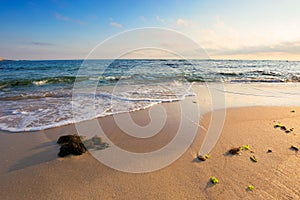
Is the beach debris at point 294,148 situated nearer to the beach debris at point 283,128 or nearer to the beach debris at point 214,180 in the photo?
the beach debris at point 283,128

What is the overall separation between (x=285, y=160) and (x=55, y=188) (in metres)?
3.81

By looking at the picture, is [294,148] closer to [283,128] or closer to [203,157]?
[283,128]

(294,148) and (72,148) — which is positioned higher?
(72,148)

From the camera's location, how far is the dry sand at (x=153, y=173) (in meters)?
2.42

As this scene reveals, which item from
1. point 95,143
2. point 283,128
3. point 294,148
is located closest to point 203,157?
point 294,148

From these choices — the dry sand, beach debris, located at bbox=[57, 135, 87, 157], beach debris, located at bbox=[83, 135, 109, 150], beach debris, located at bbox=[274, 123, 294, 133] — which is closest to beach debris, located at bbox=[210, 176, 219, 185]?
the dry sand

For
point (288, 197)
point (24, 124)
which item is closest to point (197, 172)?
point (288, 197)

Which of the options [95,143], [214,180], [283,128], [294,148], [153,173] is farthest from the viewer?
[283,128]

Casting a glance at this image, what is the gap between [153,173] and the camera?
283cm

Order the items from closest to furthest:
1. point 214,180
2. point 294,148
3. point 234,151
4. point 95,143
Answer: point 214,180
point 234,151
point 294,148
point 95,143

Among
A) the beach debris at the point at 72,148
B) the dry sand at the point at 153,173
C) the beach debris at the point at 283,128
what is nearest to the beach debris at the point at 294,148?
the dry sand at the point at 153,173

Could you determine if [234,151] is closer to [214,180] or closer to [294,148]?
[214,180]

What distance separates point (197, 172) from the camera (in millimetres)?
2873

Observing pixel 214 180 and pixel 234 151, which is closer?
pixel 214 180
